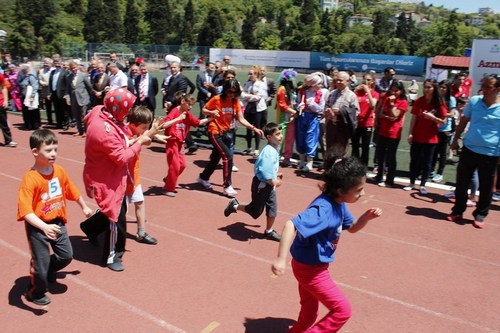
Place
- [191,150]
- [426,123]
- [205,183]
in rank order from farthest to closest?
1. [191,150]
2. [205,183]
3. [426,123]

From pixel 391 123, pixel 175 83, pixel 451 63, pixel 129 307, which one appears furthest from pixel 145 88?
pixel 451 63

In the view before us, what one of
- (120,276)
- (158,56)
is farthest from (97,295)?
(158,56)

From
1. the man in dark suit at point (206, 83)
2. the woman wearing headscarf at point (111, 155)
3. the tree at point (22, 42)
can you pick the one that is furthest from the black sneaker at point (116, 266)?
the tree at point (22, 42)

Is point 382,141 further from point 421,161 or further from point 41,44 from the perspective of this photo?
point 41,44

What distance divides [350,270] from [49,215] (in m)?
3.24

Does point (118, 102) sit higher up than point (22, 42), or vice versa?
point (22, 42)

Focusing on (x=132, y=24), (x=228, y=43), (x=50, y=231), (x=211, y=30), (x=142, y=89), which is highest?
(x=132, y=24)

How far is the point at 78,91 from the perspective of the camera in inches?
498

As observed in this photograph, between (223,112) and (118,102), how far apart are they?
3.41 metres

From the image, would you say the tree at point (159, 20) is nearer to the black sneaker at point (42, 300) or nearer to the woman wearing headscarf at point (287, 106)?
the woman wearing headscarf at point (287, 106)

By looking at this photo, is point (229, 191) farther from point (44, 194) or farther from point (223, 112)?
point (44, 194)

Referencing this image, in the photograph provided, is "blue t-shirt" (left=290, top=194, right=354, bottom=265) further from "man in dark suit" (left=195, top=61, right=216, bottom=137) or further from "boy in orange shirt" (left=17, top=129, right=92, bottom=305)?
"man in dark suit" (left=195, top=61, right=216, bottom=137)

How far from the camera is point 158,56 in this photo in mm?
65375

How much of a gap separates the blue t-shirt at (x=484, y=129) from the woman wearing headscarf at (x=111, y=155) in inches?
185
